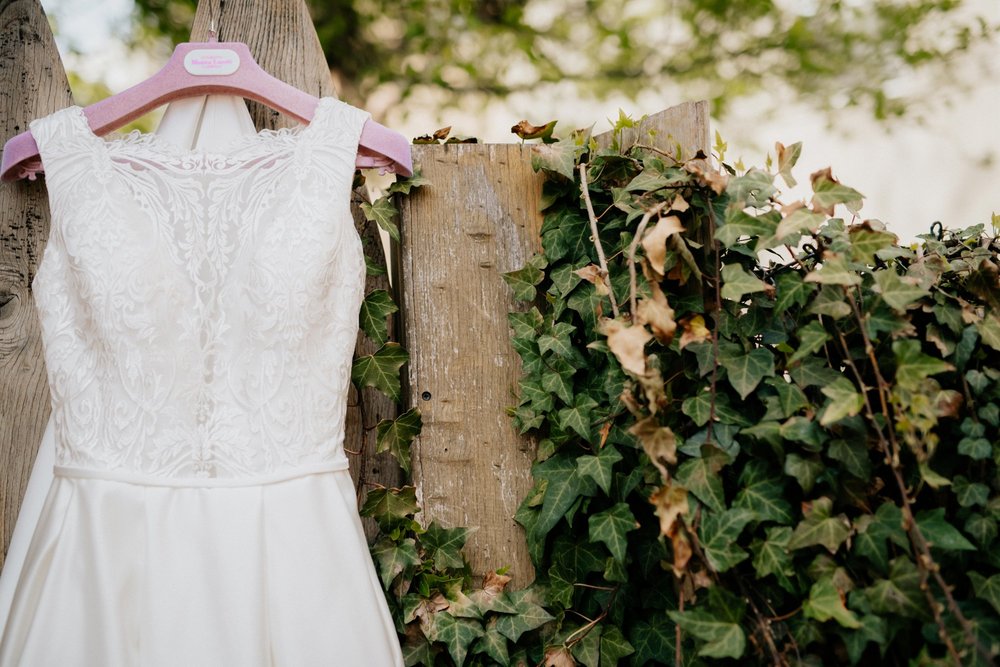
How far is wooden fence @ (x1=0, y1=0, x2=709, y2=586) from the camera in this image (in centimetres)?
137

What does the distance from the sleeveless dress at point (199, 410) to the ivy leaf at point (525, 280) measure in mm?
292

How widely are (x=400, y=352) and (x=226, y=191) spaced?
0.42 meters

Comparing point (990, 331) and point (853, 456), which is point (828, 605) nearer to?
point (853, 456)

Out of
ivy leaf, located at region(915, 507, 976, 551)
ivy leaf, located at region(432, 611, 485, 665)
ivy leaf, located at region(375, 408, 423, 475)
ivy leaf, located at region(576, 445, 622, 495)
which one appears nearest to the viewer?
ivy leaf, located at region(915, 507, 976, 551)

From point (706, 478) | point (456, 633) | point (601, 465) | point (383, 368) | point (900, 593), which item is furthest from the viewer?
point (383, 368)

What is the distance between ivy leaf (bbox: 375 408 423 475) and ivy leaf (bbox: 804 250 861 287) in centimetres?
74

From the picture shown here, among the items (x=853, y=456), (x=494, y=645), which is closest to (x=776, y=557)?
(x=853, y=456)

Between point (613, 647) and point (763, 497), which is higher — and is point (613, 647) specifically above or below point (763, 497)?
below

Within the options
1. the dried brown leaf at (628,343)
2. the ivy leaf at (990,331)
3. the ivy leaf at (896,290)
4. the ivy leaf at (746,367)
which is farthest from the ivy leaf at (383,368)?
the ivy leaf at (990,331)

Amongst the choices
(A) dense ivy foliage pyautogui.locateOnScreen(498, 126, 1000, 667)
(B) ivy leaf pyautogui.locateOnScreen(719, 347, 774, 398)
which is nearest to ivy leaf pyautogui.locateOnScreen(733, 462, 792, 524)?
Answer: (A) dense ivy foliage pyautogui.locateOnScreen(498, 126, 1000, 667)

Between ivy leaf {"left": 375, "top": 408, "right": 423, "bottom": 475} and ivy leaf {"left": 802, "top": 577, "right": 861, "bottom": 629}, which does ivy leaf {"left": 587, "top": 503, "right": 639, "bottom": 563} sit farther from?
ivy leaf {"left": 375, "top": 408, "right": 423, "bottom": 475}

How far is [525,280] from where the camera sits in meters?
1.34

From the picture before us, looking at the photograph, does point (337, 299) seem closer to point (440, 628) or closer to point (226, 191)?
point (226, 191)

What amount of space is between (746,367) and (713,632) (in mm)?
388
